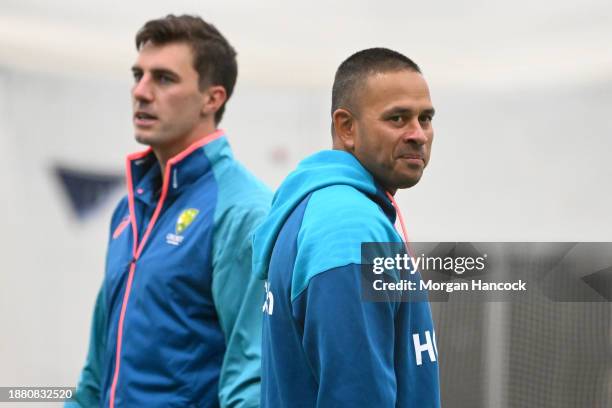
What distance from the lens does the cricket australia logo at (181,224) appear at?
6.28 feet

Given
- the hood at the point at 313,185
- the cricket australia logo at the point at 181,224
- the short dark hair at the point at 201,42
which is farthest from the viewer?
the short dark hair at the point at 201,42

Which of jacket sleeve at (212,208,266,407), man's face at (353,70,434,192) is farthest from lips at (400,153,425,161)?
jacket sleeve at (212,208,266,407)

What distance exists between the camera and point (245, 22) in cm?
382

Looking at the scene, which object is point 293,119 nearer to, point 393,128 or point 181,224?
point 181,224

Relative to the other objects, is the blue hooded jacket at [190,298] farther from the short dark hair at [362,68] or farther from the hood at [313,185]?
the short dark hair at [362,68]

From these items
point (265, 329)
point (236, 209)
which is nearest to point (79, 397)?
point (236, 209)

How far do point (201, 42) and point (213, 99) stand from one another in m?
0.13

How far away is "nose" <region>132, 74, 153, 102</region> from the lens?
2049mm

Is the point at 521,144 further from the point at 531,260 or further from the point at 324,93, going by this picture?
the point at 531,260

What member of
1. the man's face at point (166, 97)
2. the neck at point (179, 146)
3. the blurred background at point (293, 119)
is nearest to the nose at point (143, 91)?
the man's face at point (166, 97)

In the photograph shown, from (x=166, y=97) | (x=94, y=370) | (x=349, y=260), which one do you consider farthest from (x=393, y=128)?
(x=94, y=370)

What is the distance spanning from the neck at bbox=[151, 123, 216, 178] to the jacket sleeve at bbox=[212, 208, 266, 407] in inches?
10.7

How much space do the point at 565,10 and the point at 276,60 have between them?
3.74 feet

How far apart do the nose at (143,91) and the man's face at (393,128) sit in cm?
68
